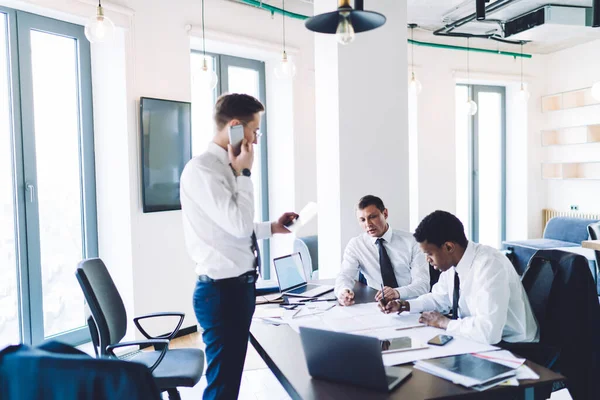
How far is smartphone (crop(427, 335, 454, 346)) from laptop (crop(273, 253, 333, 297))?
0.88m

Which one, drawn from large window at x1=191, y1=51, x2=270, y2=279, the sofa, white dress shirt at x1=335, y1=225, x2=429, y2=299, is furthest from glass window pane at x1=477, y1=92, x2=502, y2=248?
white dress shirt at x1=335, y1=225, x2=429, y2=299

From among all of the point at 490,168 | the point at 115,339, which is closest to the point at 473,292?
the point at 115,339

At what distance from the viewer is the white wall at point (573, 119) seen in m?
6.73

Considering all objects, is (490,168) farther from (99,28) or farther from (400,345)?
(400,345)

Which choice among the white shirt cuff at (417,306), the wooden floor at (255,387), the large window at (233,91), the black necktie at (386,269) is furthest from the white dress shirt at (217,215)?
the large window at (233,91)

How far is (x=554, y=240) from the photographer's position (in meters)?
6.36

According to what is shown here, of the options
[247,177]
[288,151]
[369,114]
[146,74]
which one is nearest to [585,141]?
[288,151]

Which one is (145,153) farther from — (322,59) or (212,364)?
(212,364)

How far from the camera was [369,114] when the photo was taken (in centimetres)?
333

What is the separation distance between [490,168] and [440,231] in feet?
19.9

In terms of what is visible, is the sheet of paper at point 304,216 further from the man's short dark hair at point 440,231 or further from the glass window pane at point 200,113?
the glass window pane at point 200,113

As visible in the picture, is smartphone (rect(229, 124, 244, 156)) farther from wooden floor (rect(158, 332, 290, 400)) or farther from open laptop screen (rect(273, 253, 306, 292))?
wooden floor (rect(158, 332, 290, 400))

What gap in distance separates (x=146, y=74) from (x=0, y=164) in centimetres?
126

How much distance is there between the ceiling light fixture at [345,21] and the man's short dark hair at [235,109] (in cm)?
37
